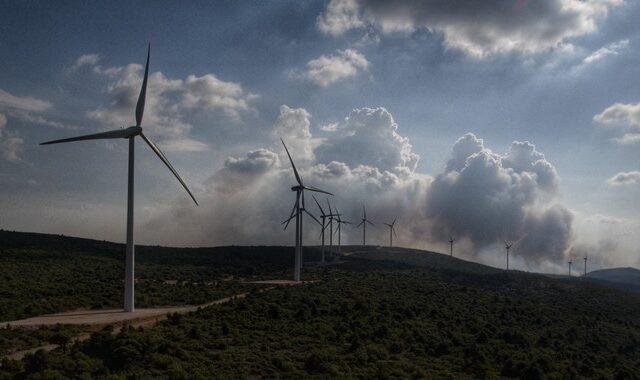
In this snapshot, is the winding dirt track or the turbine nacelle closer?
the winding dirt track

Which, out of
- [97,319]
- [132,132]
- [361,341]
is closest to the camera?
[361,341]

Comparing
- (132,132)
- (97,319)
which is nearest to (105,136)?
(132,132)

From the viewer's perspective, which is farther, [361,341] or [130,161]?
[130,161]

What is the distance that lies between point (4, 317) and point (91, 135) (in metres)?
18.4

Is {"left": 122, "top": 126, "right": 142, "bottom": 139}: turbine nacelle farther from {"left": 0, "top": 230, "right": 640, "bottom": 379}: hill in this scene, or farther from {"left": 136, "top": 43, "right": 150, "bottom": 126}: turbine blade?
{"left": 0, "top": 230, "right": 640, "bottom": 379}: hill

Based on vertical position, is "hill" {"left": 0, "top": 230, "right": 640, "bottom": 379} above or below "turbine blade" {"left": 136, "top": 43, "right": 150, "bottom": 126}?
below

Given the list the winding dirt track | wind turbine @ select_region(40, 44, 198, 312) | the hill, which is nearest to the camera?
the hill

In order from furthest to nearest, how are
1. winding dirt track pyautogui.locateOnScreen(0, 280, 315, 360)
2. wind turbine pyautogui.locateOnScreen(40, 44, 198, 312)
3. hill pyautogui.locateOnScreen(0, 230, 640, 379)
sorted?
wind turbine pyautogui.locateOnScreen(40, 44, 198, 312), winding dirt track pyautogui.locateOnScreen(0, 280, 315, 360), hill pyautogui.locateOnScreen(0, 230, 640, 379)

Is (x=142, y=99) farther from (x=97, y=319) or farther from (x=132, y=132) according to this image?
(x=97, y=319)

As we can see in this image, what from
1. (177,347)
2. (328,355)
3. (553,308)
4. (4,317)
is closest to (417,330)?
(328,355)

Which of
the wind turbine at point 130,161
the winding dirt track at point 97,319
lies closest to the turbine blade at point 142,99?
the wind turbine at point 130,161

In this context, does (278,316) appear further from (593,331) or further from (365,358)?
(593,331)

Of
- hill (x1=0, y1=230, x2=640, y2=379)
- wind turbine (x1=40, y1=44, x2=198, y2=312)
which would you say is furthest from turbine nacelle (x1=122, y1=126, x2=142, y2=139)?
hill (x1=0, y1=230, x2=640, y2=379)

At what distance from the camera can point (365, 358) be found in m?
36.9
